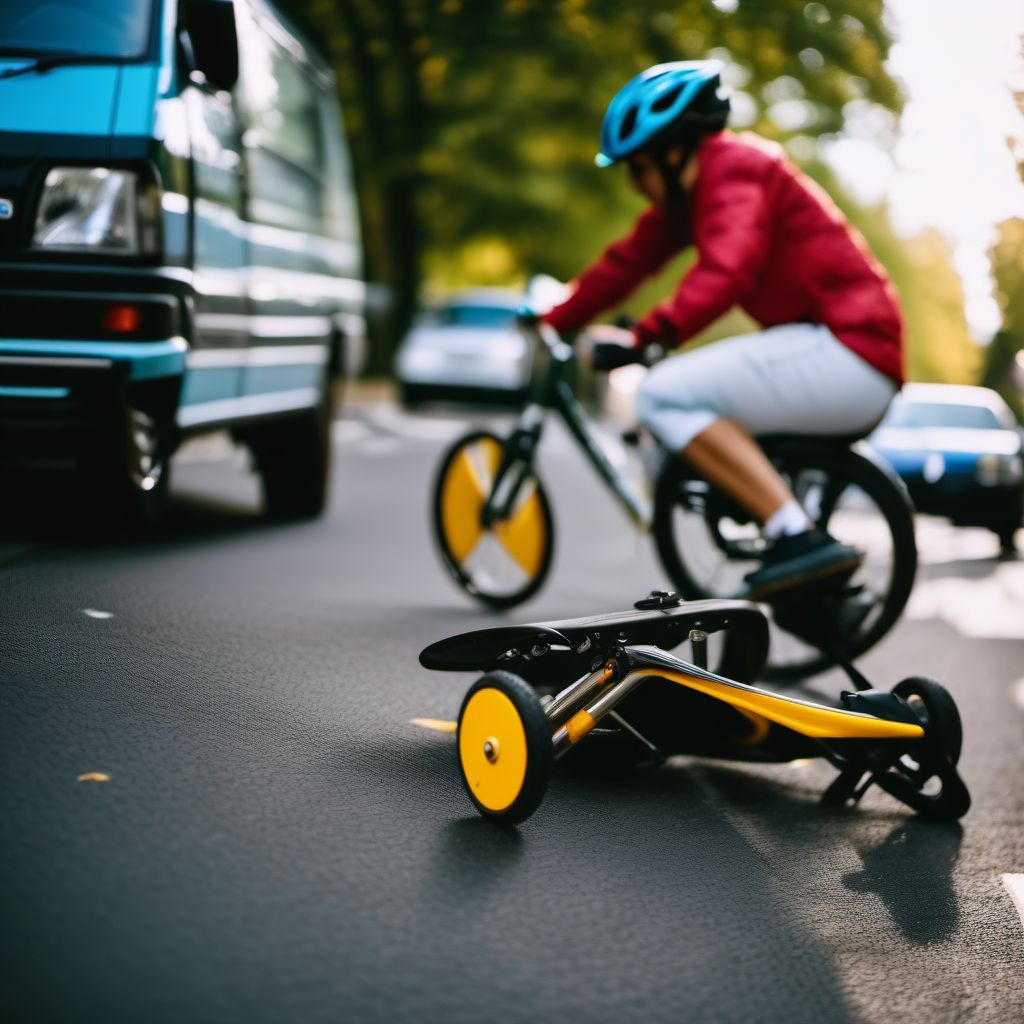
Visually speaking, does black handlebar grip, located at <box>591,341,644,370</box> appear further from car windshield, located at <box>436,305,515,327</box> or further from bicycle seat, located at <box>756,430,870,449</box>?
car windshield, located at <box>436,305,515,327</box>

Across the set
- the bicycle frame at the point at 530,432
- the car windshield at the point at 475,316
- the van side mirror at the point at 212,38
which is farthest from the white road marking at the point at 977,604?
the car windshield at the point at 475,316

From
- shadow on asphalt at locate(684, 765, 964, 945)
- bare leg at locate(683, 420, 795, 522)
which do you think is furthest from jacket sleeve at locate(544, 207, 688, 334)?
shadow on asphalt at locate(684, 765, 964, 945)

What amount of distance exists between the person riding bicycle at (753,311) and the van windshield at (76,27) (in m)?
1.72

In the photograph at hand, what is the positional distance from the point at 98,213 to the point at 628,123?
1.75 meters

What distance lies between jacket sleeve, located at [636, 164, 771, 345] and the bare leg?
31 centimetres

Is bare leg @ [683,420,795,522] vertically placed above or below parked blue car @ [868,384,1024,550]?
above

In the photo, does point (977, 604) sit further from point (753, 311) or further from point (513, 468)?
point (753, 311)

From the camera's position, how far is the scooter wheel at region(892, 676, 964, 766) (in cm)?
349

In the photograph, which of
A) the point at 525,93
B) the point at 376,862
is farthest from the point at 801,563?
the point at 525,93

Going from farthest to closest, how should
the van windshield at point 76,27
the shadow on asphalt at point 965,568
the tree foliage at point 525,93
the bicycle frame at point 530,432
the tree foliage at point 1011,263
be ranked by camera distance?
the tree foliage at point 525,93, the shadow on asphalt at point 965,568, the bicycle frame at point 530,432, the van windshield at point 76,27, the tree foliage at point 1011,263

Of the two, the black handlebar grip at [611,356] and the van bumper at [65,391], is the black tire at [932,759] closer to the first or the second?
the black handlebar grip at [611,356]

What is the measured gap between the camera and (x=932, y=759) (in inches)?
139

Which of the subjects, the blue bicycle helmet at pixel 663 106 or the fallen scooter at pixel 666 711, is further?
the blue bicycle helmet at pixel 663 106

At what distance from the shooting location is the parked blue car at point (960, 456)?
1082cm
